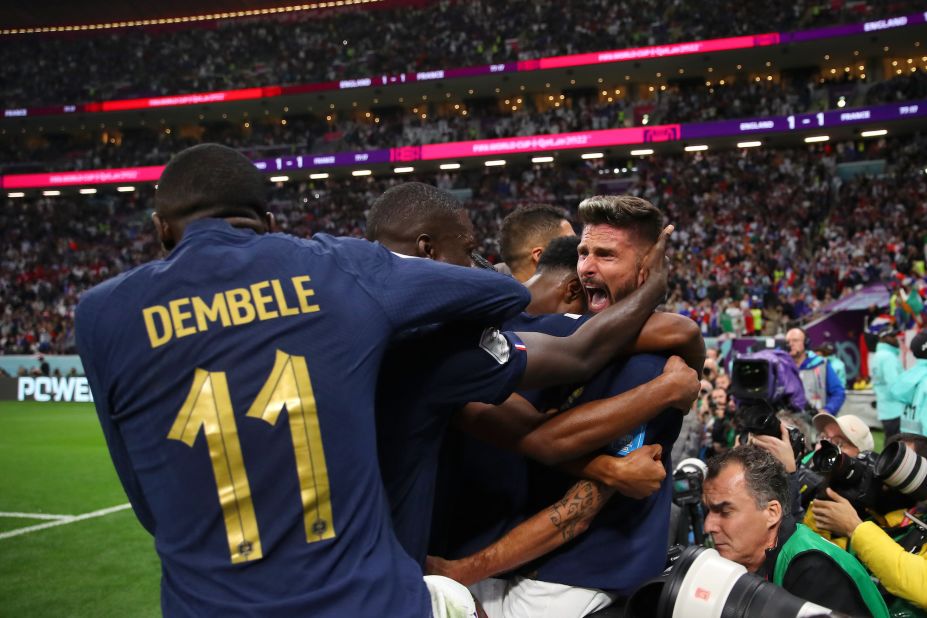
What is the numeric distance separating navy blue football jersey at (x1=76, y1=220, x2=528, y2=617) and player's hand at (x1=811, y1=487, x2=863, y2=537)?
225 centimetres

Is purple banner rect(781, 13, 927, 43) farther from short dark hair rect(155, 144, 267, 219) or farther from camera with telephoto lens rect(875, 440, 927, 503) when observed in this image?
short dark hair rect(155, 144, 267, 219)

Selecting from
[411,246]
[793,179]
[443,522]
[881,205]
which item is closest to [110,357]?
[411,246]

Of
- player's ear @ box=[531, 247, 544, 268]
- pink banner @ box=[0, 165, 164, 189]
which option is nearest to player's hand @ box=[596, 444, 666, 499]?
player's ear @ box=[531, 247, 544, 268]

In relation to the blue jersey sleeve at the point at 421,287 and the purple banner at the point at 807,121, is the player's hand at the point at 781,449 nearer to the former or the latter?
the blue jersey sleeve at the point at 421,287

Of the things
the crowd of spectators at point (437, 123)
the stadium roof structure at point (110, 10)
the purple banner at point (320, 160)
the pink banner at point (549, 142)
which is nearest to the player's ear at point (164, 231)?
the pink banner at point (549, 142)

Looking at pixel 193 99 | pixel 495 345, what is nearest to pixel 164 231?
pixel 495 345

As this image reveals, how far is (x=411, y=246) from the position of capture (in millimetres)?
2348

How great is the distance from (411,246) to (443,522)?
813 mm

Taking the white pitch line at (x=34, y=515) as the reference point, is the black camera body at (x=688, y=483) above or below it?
above

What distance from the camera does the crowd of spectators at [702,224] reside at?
2445 centimetres

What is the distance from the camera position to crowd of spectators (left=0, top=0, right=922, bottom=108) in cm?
3428

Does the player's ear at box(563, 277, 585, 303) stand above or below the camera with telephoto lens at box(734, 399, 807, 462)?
above

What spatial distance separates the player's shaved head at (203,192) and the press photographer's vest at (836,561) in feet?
7.44

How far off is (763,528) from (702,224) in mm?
29025
